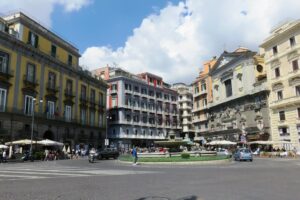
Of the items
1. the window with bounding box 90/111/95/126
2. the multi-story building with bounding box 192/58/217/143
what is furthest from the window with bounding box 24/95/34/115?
the multi-story building with bounding box 192/58/217/143

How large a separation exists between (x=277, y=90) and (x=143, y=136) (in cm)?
3718

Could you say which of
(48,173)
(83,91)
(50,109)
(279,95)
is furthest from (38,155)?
(279,95)

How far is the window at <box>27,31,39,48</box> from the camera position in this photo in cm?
4225

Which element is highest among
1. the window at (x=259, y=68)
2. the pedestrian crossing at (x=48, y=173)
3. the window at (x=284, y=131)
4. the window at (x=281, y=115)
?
the window at (x=259, y=68)

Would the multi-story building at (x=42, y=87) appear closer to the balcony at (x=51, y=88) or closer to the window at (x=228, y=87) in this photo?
the balcony at (x=51, y=88)

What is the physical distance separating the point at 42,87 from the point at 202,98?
137ft

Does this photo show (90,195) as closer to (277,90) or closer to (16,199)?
(16,199)

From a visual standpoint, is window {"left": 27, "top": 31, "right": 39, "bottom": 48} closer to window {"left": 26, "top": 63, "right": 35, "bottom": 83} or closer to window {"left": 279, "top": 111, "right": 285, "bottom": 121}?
window {"left": 26, "top": 63, "right": 35, "bottom": 83}

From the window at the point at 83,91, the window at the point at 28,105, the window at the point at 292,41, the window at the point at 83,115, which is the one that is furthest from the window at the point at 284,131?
the window at the point at 28,105

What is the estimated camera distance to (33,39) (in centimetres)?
4303

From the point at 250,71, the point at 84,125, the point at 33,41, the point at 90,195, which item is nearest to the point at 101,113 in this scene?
the point at 84,125

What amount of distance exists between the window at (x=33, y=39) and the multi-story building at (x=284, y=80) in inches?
1424

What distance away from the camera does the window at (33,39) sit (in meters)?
→ 42.2

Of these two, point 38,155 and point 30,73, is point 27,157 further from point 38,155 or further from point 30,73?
point 30,73
